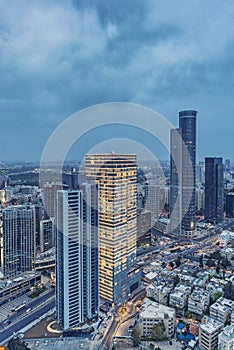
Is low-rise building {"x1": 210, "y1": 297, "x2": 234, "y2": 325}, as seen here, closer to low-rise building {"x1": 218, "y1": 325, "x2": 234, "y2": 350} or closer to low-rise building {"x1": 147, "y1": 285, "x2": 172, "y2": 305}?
low-rise building {"x1": 218, "y1": 325, "x2": 234, "y2": 350}

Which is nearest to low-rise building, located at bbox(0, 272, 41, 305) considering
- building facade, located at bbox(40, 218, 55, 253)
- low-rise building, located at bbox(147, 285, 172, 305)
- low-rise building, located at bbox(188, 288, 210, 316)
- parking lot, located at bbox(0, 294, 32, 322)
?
parking lot, located at bbox(0, 294, 32, 322)

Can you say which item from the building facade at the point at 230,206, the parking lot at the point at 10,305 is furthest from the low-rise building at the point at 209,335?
the building facade at the point at 230,206

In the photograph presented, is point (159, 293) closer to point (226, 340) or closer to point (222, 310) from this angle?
point (222, 310)

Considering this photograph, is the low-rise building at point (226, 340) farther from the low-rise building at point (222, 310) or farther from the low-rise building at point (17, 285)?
the low-rise building at point (17, 285)

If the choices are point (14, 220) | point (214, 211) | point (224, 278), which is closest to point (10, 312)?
point (14, 220)

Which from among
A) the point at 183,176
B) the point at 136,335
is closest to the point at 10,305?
the point at 136,335

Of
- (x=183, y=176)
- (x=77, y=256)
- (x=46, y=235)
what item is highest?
(x=183, y=176)
